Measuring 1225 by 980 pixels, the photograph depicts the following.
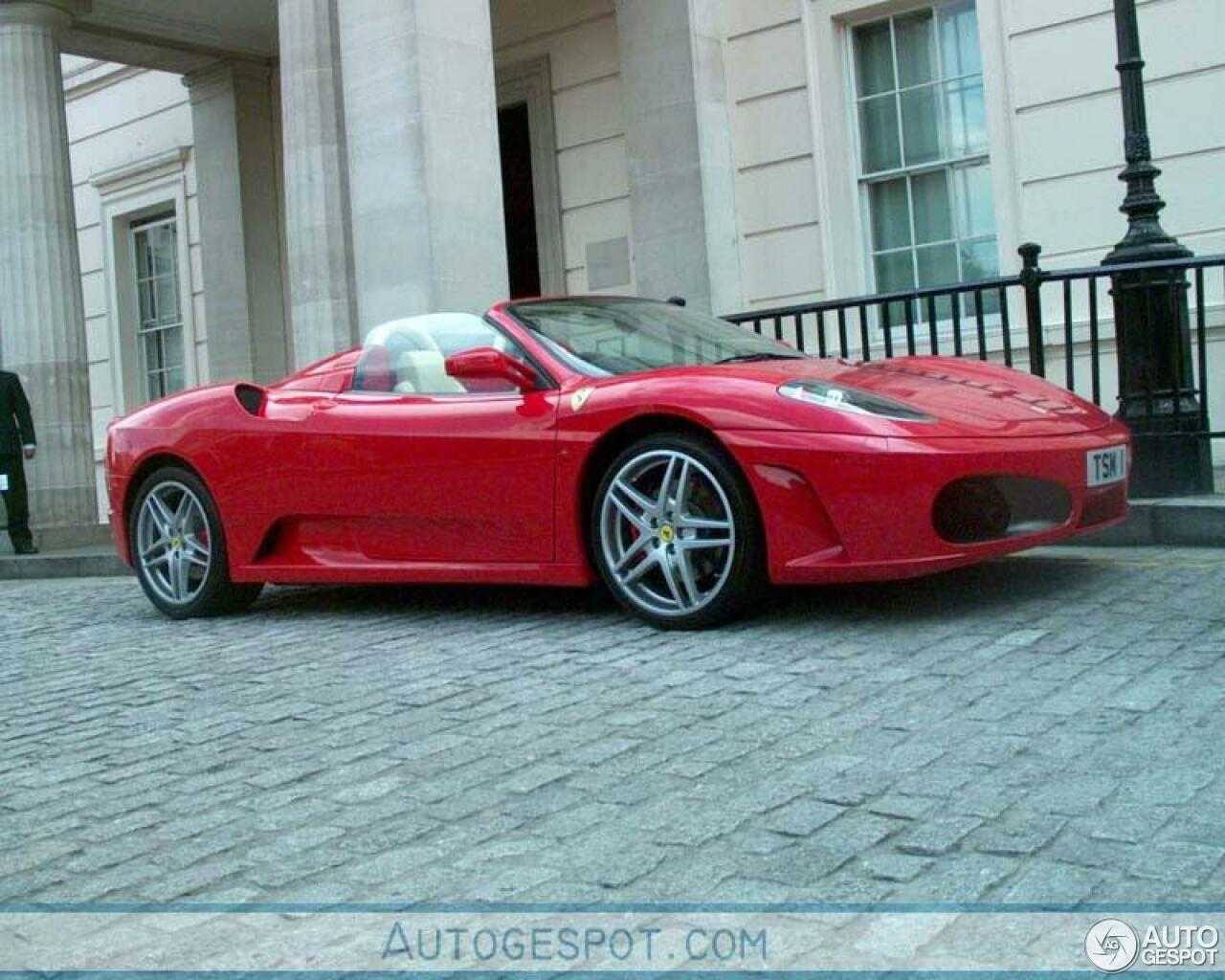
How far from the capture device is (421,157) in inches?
399

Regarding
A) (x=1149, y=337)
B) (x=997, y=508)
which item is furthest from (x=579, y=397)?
(x=1149, y=337)

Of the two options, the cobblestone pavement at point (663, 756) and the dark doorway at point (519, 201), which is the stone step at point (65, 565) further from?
the dark doorway at point (519, 201)

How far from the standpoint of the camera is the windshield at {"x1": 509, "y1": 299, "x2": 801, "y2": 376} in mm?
5824

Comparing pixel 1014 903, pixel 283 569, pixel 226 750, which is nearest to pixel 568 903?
pixel 1014 903

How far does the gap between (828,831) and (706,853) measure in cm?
27

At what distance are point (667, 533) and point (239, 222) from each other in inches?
484

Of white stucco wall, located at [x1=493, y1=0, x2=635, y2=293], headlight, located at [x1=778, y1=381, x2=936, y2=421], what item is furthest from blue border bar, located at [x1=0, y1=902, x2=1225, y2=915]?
white stucco wall, located at [x1=493, y1=0, x2=635, y2=293]

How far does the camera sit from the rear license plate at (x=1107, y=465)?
5.38 m

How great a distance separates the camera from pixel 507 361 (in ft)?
18.7

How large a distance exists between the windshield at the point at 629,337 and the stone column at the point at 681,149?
593cm

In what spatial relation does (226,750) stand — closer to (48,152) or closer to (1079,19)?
(1079,19)

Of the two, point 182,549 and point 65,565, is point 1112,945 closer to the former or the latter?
point 182,549

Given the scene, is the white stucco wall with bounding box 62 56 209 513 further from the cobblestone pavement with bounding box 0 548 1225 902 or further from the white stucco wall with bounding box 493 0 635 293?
the cobblestone pavement with bounding box 0 548 1225 902

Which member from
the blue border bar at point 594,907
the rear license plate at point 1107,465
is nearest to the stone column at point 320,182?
the rear license plate at point 1107,465
